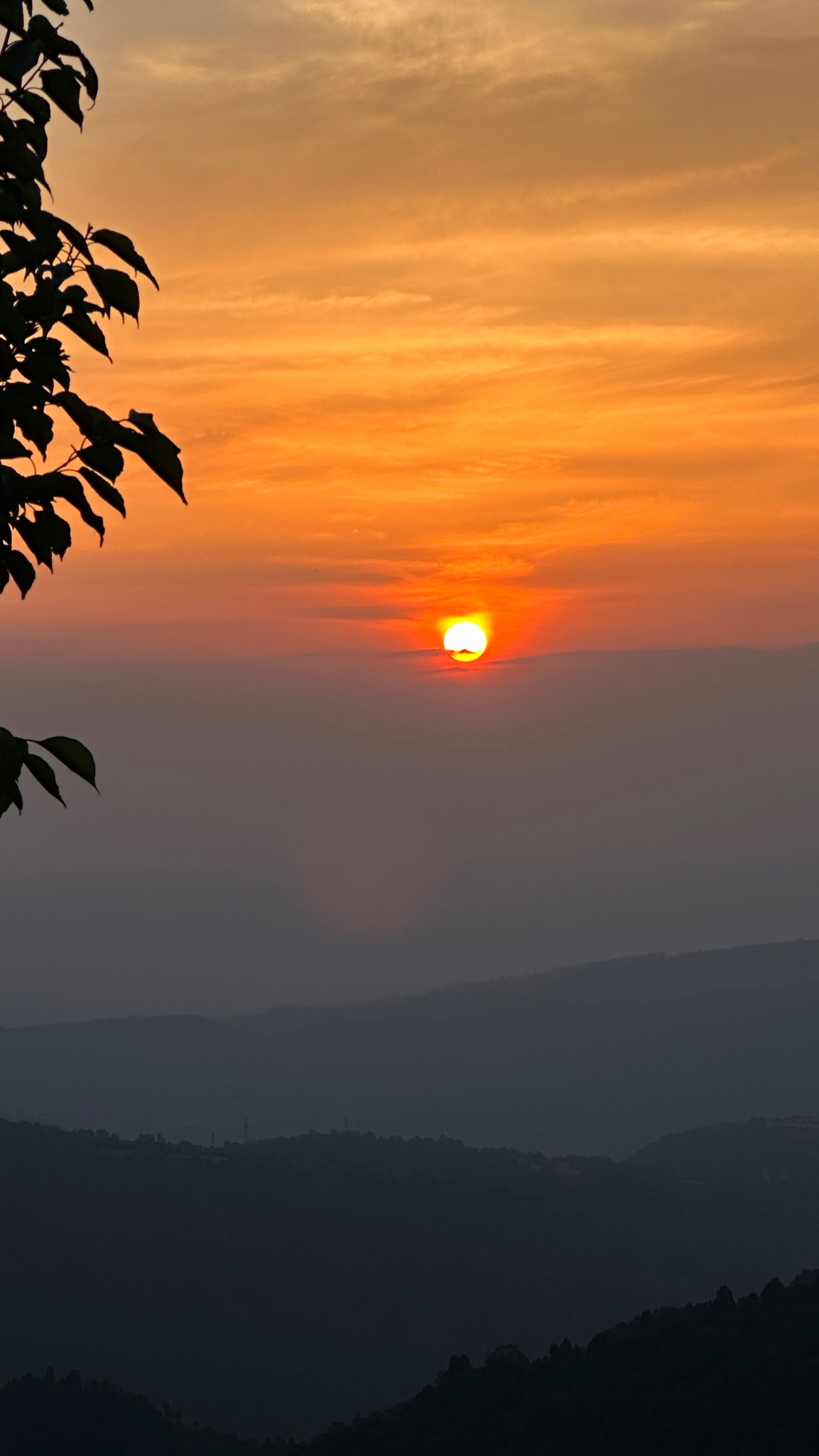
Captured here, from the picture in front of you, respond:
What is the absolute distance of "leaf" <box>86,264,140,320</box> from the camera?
6539 mm

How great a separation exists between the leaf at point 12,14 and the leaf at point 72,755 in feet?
9.50

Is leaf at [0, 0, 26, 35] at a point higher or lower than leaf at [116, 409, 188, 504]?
higher

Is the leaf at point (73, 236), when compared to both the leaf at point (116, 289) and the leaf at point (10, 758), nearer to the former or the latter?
the leaf at point (116, 289)

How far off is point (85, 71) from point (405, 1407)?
116524mm

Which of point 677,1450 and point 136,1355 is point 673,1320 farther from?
point 136,1355

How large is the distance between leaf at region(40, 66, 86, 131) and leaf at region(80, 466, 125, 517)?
1.66 metres

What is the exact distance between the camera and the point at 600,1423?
99.8 m

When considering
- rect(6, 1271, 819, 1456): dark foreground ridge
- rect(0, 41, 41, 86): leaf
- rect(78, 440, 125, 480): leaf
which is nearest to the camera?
rect(0, 41, 41, 86): leaf

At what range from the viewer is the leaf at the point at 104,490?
21.1 ft

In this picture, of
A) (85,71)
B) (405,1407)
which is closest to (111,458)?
(85,71)

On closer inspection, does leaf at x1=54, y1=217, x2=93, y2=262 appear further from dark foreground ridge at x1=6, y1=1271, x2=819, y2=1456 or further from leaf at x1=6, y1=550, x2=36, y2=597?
dark foreground ridge at x1=6, y1=1271, x2=819, y2=1456

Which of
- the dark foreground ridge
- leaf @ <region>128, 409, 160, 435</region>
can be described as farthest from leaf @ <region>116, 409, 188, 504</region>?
the dark foreground ridge

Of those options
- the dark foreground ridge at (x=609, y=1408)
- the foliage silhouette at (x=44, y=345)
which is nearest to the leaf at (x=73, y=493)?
the foliage silhouette at (x=44, y=345)

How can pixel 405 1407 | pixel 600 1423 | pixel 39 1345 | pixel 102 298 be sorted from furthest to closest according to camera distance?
pixel 39 1345
pixel 405 1407
pixel 600 1423
pixel 102 298
